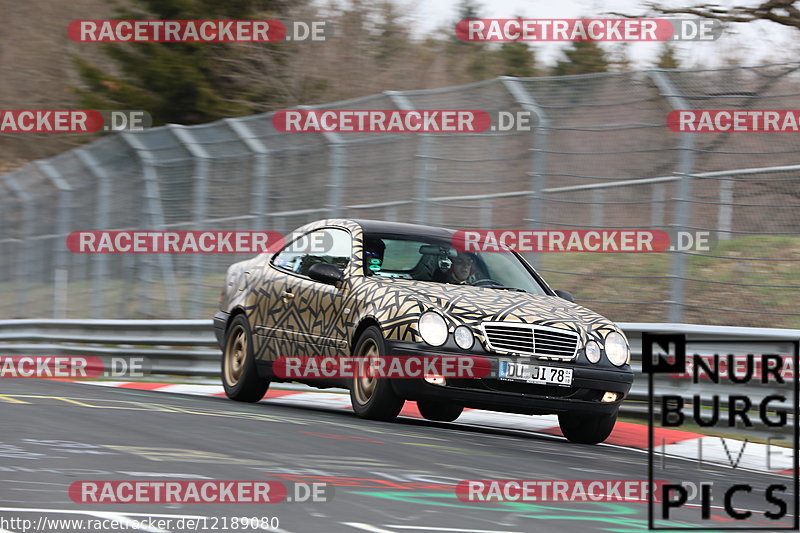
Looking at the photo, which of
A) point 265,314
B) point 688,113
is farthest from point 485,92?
point 265,314

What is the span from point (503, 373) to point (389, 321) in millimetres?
878

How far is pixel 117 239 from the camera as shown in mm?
19031

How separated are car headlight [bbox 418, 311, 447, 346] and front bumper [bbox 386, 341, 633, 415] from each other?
58 mm

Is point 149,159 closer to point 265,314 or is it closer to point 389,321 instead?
point 265,314

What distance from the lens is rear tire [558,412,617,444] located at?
9.75 meters

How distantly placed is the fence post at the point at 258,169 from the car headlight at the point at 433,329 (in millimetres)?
7253

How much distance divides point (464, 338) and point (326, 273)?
1.46 metres

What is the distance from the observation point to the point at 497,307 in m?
9.45

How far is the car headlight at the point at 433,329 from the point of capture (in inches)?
360

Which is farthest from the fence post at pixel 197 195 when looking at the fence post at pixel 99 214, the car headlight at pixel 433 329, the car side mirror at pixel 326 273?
the car headlight at pixel 433 329
